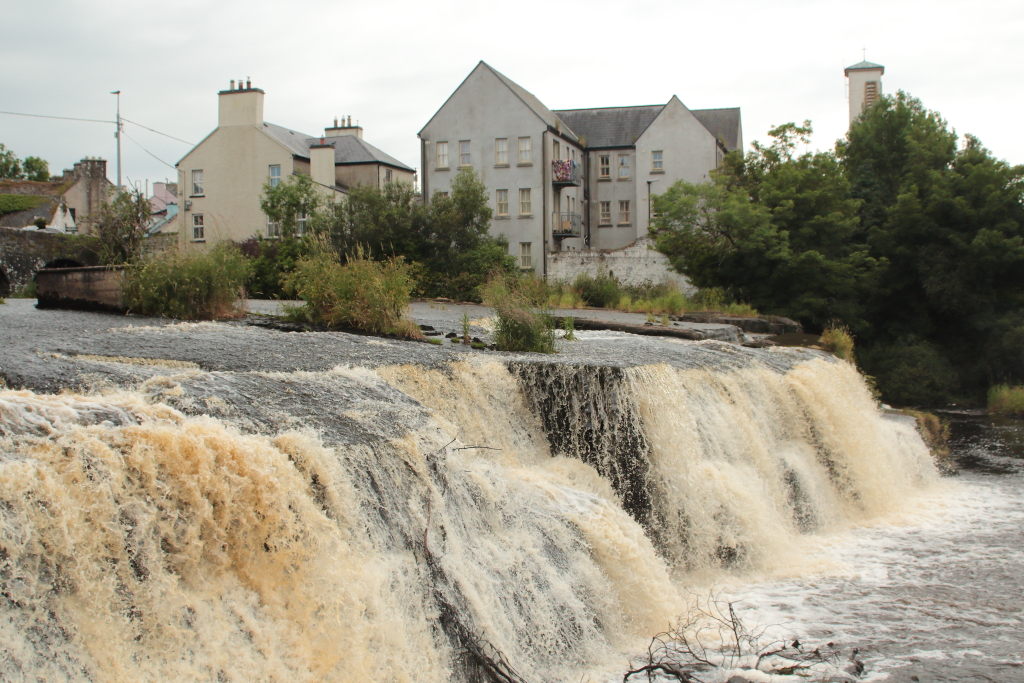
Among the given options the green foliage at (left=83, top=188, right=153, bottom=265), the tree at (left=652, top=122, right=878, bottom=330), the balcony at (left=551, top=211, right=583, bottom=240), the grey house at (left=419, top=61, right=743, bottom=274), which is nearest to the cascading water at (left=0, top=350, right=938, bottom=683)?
the green foliage at (left=83, top=188, right=153, bottom=265)

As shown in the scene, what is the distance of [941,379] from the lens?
26.4m

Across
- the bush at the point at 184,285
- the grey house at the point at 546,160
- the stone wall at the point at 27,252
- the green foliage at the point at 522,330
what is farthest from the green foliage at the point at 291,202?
the green foliage at the point at 522,330

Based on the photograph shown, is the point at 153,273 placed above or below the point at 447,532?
above

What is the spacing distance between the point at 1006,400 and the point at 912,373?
2790 millimetres

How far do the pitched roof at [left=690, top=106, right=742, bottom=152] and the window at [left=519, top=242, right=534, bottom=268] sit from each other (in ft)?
42.1

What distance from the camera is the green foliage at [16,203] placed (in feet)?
103

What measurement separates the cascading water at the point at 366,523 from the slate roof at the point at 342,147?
27.8 meters

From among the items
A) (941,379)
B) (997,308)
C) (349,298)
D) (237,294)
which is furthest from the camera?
(997,308)

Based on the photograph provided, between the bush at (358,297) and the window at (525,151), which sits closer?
the bush at (358,297)

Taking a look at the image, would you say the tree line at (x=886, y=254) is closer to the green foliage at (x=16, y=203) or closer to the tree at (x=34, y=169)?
the green foliage at (x=16, y=203)

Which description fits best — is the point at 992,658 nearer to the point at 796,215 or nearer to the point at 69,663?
the point at 69,663

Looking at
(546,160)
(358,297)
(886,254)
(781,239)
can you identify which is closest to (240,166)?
(546,160)

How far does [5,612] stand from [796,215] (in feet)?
89.0

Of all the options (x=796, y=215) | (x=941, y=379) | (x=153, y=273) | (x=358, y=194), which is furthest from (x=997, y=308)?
(x=153, y=273)
